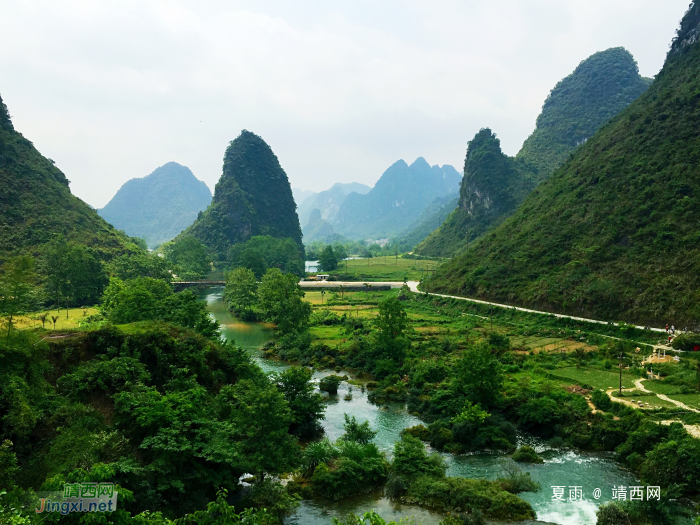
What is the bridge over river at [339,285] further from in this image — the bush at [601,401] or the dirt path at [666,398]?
the bush at [601,401]

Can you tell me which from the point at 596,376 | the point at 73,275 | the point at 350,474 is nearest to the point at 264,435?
the point at 350,474

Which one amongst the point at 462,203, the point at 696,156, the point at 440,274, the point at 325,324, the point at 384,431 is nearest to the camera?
the point at 384,431

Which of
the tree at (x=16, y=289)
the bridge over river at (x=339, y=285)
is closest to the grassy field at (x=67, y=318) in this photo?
the tree at (x=16, y=289)

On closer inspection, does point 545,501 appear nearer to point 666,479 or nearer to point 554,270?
point 666,479

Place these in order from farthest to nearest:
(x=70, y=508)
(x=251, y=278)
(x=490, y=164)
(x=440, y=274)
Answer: (x=490, y=164) → (x=440, y=274) → (x=251, y=278) → (x=70, y=508)

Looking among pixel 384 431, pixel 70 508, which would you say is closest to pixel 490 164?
pixel 384 431

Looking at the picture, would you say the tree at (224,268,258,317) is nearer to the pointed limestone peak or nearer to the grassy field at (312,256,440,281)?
the grassy field at (312,256,440,281)

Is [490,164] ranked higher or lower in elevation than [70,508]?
higher
